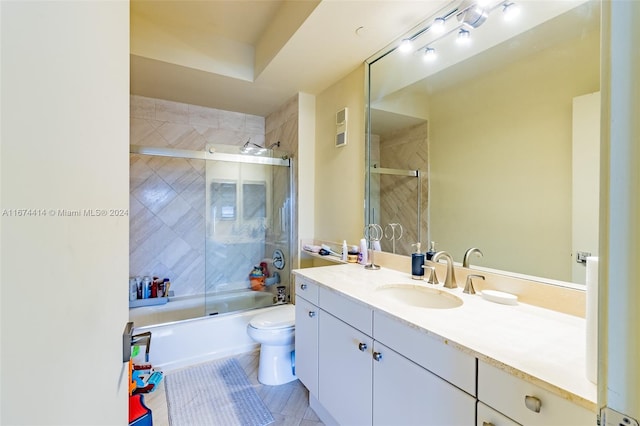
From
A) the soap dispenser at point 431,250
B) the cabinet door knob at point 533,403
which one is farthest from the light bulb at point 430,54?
the cabinet door knob at point 533,403

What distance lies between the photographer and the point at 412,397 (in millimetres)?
1047

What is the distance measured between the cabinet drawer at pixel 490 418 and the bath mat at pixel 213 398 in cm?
136

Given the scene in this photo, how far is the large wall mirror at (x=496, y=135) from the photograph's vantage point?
1.16 metres

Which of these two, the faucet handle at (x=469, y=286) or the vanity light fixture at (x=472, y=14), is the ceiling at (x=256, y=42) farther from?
the faucet handle at (x=469, y=286)

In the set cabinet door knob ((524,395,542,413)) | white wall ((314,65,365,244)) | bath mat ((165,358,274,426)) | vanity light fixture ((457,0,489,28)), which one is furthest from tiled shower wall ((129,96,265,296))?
cabinet door knob ((524,395,542,413))

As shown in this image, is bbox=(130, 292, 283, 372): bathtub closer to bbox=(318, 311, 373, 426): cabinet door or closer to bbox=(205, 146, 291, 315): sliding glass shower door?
bbox=(205, 146, 291, 315): sliding glass shower door

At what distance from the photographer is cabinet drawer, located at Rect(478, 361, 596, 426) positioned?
660 millimetres
